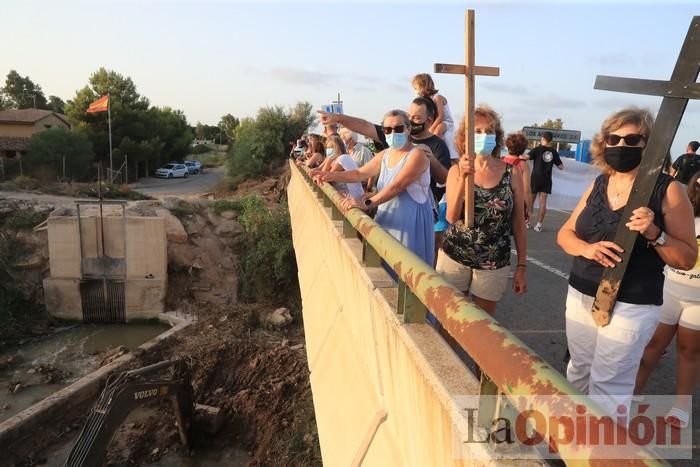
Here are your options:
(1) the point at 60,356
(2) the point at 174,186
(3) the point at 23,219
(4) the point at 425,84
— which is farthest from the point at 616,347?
(2) the point at 174,186

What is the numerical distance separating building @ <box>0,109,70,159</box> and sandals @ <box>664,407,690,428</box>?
54.8m

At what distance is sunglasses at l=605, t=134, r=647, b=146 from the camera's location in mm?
2369

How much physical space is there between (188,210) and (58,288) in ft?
20.4

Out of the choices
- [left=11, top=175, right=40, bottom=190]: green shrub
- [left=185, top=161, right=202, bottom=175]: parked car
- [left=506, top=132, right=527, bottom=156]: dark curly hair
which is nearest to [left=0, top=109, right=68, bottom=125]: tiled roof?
[left=185, top=161, right=202, bottom=175]: parked car

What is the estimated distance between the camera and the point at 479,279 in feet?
11.0

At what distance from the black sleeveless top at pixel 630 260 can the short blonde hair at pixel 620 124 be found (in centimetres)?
16

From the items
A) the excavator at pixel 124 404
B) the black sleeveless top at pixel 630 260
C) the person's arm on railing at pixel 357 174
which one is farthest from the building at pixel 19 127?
the black sleeveless top at pixel 630 260

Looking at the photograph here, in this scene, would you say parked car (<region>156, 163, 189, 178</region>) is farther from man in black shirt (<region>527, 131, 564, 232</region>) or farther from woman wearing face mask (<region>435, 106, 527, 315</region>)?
woman wearing face mask (<region>435, 106, 527, 315</region>)

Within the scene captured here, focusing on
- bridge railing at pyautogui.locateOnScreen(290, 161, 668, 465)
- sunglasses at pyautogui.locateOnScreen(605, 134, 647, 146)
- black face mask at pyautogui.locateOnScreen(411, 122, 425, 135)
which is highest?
black face mask at pyautogui.locateOnScreen(411, 122, 425, 135)

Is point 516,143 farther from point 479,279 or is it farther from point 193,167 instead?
point 193,167

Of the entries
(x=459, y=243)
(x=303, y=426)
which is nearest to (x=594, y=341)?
(x=459, y=243)

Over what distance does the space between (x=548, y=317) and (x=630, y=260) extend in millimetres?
3475

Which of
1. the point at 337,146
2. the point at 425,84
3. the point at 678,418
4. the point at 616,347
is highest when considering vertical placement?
the point at 425,84

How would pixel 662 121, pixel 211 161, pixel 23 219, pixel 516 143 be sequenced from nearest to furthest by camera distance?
pixel 662 121 → pixel 516 143 → pixel 23 219 → pixel 211 161
